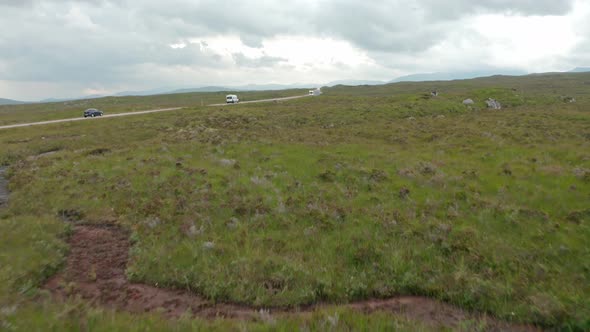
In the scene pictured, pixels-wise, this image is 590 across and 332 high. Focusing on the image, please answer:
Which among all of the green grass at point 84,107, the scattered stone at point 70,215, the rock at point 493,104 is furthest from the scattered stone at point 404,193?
the green grass at point 84,107

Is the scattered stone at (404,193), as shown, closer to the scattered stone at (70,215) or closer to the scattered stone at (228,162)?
the scattered stone at (228,162)

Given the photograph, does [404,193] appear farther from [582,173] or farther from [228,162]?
[228,162]

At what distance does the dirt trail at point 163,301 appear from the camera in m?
6.23

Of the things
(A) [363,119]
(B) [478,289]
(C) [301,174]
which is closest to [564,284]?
(B) [478,289]

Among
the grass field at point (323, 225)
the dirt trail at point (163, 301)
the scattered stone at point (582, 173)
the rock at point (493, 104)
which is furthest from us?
the rock at point (493, 104)

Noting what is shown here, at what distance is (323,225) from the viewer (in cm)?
998

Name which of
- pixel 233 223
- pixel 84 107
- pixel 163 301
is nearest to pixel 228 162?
pixel 233 223

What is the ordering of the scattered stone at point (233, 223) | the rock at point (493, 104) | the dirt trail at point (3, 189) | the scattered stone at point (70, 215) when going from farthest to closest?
1. the rock at point (493, 104)
2. the dirt trail at point (3, 189)
3. the scattered stone at point (70, 215)
4. the scattered stone at point (233, 223)

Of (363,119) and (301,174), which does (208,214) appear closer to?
(301,174)

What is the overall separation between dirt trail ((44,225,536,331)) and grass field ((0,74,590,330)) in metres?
0.26

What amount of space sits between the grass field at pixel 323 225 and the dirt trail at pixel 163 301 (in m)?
0.26

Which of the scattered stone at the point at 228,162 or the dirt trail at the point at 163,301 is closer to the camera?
the dirt trail at the point at 163,301

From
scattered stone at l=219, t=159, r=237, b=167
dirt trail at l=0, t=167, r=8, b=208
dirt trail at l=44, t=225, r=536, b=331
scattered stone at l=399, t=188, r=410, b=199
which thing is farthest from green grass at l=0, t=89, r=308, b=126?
scattered stone at l=399, t=188, r=410, b=199

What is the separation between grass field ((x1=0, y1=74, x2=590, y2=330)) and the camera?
662 centimetres
